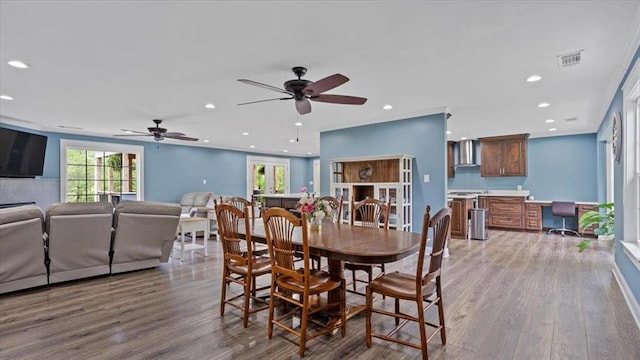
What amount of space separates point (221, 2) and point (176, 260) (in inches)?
151

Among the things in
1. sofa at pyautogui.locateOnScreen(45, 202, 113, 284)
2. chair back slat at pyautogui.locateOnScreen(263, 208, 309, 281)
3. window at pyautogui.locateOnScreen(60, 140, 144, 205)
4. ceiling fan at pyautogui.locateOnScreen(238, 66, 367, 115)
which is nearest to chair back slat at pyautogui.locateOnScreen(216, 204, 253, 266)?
chair back slat at pyautogui.locateOnScreen(263, 208, 309, 281)

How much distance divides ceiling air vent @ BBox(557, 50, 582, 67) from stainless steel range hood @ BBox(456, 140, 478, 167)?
560 centimetres

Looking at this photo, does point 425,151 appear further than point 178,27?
Yes

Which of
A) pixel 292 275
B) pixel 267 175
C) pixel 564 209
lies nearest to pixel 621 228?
pixel 292 275

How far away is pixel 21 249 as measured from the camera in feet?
10.6

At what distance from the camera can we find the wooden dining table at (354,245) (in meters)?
2.07

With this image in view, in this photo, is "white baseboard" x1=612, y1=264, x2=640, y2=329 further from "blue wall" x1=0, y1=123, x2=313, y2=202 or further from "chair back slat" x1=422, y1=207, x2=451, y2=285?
"blue wall" x1=0, y1=123, x2=313, y2=202

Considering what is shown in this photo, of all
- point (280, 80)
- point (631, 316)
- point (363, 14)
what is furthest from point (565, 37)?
point (280, 80)

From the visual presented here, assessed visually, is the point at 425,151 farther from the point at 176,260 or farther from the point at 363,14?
the point at 176,260

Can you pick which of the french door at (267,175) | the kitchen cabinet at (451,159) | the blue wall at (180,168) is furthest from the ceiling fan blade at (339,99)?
the french door at (267,175)

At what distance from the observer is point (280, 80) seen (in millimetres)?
3734

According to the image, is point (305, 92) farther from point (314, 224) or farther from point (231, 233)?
point (231, 233)

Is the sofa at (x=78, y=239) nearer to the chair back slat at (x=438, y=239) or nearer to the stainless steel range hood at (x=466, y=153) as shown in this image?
the chair back slat at (x=438, y=239)

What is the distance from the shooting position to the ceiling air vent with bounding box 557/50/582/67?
3022 mm
